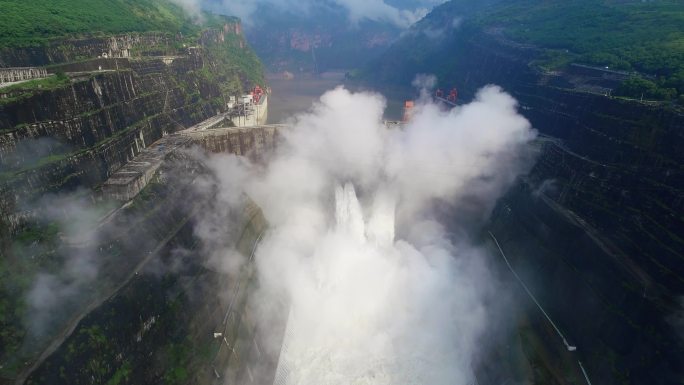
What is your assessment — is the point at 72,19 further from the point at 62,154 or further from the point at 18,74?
the point at 62,154

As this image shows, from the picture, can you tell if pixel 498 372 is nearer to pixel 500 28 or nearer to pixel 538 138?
pixel 538 138

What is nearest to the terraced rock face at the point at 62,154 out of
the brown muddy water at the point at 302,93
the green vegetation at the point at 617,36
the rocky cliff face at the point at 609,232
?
the rocky cliff face at the point at 609,232

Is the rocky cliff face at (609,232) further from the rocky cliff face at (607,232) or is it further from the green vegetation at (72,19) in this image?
the green vegetation at (72,19)

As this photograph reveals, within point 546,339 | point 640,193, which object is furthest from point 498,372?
point 640,193

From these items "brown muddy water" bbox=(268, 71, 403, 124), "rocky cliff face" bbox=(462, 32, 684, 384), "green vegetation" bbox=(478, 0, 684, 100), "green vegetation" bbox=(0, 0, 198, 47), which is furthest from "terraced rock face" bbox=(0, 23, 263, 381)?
"green vegetation" bbox=(478, 0, 684, 100)

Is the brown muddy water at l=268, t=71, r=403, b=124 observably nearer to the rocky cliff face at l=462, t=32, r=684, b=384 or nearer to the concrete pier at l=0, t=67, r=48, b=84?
the concrete pier at l=0, t=67, r=48, b=84

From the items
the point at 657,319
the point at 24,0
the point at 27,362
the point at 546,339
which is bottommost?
the point at 546,339

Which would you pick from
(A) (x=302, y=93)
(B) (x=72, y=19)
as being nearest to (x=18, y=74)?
(B) (x=72, y=19)
